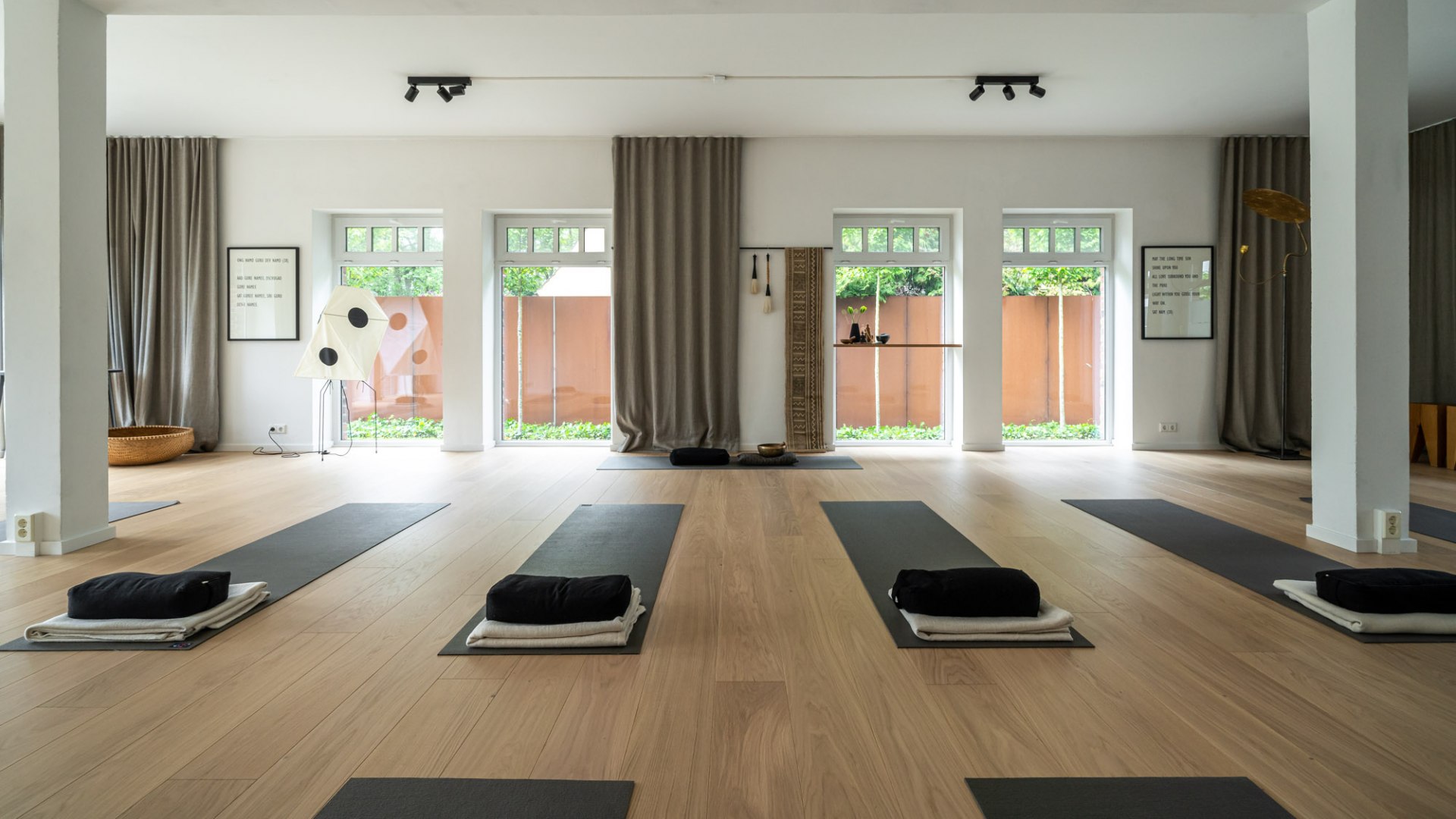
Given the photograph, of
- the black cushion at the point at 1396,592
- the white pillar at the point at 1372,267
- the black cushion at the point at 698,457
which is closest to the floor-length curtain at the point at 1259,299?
the white pillar at the point at 1372,267

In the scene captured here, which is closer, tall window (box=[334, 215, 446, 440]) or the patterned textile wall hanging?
the patterned textile wall hanging

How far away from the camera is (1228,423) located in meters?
6.86

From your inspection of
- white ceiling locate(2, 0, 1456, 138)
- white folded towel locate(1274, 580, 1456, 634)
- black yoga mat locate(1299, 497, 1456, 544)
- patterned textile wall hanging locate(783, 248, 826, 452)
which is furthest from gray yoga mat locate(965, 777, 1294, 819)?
patterned textile wall hanging locate(783, 248, 826, 452)

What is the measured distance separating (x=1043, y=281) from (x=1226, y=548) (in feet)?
14.6

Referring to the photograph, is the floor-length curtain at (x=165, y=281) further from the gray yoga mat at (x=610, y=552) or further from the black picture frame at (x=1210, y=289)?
the black picture frame at (x=1210, y=289)

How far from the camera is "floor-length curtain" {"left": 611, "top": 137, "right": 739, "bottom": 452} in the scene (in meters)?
6.83

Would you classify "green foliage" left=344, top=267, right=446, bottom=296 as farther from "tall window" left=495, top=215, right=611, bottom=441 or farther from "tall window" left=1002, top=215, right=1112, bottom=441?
"tall window" left=1002, top=215, right=1112, bottom=441

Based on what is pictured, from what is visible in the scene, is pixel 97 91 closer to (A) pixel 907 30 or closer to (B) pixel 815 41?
(B) pixel 815 41

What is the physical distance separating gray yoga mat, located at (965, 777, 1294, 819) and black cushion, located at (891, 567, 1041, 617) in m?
0.81

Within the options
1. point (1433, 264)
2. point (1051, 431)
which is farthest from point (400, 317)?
point (1433, 264)

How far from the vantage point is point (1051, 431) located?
7340 millimetres

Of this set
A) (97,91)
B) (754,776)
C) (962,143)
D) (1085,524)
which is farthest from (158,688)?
(962,143)

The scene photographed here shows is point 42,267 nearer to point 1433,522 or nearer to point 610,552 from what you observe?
point 610,552

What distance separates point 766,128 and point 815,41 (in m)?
1.78
